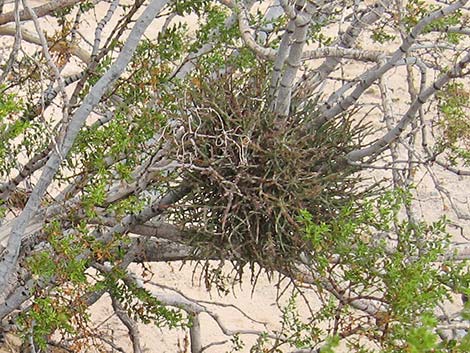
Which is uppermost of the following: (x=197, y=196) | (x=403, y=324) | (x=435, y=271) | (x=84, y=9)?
(x=84, y=9)

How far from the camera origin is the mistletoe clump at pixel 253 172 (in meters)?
1.50

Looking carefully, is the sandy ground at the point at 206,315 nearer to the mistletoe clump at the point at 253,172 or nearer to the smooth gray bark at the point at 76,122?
the mistletoe clump at the point at 253,172

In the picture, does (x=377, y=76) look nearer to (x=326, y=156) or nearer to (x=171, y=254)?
(x=326, y=156)

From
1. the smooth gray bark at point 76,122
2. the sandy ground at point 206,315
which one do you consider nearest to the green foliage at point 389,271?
the smooth gray bark at point 76,122

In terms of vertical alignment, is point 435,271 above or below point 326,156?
below

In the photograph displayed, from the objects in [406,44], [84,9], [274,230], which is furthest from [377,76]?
[84,9]

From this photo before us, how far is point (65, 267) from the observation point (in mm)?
1567

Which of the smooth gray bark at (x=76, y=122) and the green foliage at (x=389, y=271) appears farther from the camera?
the smooth gray bark at (x=76, y=122)

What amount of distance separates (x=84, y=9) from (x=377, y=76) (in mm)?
973

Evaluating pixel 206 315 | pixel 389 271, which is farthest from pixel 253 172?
pixel 206 315

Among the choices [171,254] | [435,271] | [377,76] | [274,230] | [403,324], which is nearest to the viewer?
[403,324]

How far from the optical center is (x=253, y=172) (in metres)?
1.54

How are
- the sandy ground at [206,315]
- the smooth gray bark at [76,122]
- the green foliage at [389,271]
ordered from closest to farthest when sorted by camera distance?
1. the green foliage at [389,271]
2. the smooth gray bark at [76,122]
3. the sandy ground at [206,315]

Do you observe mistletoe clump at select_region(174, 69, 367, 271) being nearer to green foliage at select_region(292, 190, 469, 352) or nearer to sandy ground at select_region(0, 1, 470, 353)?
green foliage at select_region(292, 190, 469, 352)
